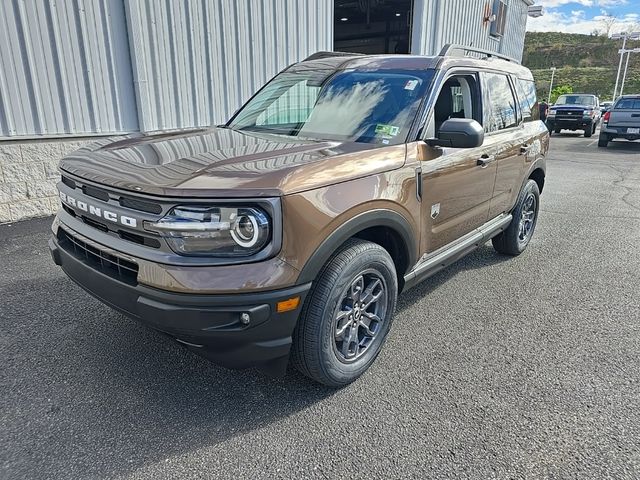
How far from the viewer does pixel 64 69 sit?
577cm

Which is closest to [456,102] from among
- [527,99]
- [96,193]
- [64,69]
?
[527,99]

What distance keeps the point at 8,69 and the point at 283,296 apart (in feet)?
17.5

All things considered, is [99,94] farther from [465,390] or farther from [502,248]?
[465,390]

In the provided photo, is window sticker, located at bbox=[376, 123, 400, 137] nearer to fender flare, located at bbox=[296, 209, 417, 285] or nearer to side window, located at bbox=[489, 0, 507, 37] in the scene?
fender flare, located at bbox=[296, 209, 417, 285]

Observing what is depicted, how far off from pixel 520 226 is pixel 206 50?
5452 mm

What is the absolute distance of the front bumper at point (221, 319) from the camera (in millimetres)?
1970

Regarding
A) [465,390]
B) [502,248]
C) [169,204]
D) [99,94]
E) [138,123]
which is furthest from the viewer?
[138,123]

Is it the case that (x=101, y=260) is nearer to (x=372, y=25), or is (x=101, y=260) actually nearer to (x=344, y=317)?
(x=344, y=317)

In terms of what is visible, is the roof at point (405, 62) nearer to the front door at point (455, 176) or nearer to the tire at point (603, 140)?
the front door at point (455, 176)

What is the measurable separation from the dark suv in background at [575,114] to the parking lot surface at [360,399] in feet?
65.1

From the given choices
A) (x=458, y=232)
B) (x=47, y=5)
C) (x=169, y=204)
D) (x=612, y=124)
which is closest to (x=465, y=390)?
(x=458, y=232)

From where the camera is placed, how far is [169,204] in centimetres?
199

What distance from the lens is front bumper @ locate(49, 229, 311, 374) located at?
1.97 meters

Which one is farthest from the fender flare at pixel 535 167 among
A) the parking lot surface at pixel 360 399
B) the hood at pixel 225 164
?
the hood at pixel 225 164
